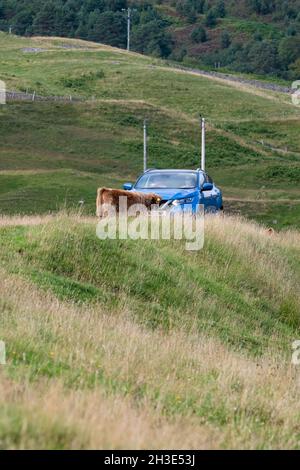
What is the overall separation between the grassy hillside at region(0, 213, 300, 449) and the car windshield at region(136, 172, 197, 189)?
255cm

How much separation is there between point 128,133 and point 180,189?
4582cm

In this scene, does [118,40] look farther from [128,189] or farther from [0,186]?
[128,189]

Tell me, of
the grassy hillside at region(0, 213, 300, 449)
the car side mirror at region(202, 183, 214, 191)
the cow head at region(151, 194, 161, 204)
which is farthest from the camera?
the car side mirror at region(202, 183, 214, 191)

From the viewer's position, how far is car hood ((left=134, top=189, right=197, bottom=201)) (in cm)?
2322

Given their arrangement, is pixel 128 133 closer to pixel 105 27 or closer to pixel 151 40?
pixel 105 27

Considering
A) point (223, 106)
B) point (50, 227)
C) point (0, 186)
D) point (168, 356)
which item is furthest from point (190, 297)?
point (223, 106)

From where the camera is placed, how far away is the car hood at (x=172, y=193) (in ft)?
76.2

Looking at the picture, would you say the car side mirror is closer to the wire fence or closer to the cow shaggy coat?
the cow shaggy coat

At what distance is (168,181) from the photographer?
24.4 metres

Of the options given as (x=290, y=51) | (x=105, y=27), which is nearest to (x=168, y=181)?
(x=290, y=51)

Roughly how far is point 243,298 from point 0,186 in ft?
96.8

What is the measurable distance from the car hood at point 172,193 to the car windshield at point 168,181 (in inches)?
12.5

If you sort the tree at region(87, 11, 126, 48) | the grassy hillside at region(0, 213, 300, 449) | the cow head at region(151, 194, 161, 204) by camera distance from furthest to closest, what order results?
the tree at region(87, 11, 126, 48) < the cow head at region(151, 194, 161, 204) < the grassy hillside at region(0, 213, 300, 449)

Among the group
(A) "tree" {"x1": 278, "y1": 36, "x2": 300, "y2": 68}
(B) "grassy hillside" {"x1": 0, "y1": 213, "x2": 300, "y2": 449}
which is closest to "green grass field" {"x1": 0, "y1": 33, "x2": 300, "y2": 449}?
(B) "grassy hillside" {"x1": 0, "y1": 213, "x2": 300, "y2": 449}
